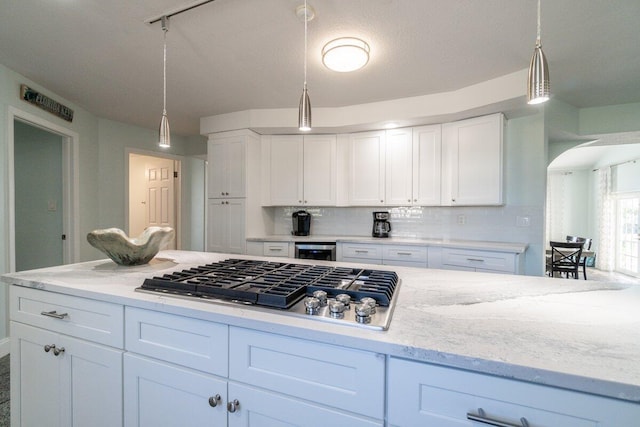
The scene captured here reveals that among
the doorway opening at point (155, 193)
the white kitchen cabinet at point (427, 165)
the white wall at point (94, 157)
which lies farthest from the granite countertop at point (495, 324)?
the doorway opening at point (155, 193)

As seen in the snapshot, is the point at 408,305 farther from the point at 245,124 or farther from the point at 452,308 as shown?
the point at 245,124

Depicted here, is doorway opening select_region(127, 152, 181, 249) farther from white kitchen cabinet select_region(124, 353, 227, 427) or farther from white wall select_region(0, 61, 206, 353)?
white kitchen cabinet select_region(124, 353, 227, 427)

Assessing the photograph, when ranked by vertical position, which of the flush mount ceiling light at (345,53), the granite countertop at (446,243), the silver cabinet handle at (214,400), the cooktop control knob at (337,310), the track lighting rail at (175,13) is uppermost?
the track lighting rail at (175,13)

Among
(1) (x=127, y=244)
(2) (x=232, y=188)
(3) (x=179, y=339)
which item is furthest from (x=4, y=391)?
(2) (x=232, y=188)

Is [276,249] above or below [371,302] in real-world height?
below

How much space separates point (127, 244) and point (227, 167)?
7.13 feet

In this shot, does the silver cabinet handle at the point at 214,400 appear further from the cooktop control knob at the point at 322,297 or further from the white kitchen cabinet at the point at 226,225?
the white kitchen cabinet at the point at 226,225

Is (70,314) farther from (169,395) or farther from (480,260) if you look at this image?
(480,260)

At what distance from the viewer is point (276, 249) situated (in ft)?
11.0

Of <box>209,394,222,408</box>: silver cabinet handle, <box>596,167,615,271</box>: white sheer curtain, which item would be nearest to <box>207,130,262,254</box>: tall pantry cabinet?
<box>209,394,222,408</box>: silver cabinet handle

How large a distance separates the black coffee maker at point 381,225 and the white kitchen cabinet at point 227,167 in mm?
1689

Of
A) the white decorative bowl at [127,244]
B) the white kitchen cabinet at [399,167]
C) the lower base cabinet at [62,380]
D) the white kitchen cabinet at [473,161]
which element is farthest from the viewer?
the white kitchen cabinet at [399,167]

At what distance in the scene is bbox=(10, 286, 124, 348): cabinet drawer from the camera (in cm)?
111

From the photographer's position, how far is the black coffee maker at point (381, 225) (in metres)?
3.55
